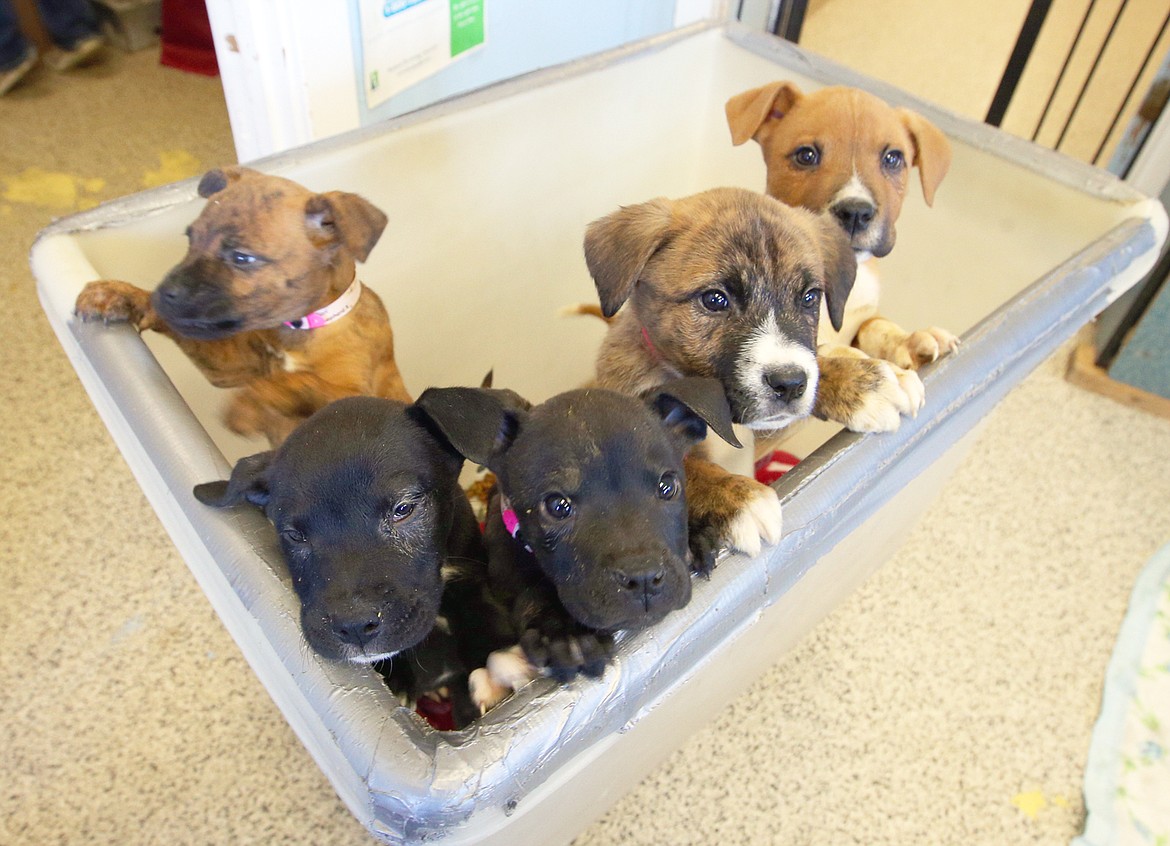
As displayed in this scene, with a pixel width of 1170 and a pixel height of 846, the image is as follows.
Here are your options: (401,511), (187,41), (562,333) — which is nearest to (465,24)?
(562,333)

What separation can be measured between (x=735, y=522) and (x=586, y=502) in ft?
0.65

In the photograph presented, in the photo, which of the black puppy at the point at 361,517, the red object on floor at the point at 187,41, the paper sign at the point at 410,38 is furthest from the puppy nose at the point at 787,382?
the red object on floor at the point at 187,41

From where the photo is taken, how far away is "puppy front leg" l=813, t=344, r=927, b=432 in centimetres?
119

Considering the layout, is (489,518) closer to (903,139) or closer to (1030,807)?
(903,139)

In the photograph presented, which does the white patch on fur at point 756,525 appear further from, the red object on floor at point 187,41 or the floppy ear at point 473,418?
the red object on floor at point 187,41

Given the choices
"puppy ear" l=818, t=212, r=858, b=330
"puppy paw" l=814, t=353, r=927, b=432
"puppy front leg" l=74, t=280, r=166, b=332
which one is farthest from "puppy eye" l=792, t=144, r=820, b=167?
"puppy front leg" l=74, t=280, r=166, b=332

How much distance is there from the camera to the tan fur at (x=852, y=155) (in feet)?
4.97

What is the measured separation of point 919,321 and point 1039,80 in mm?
2080

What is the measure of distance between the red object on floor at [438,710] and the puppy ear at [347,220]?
68cm

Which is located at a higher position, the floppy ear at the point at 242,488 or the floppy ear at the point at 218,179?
the floppy ear at the point at 218,179

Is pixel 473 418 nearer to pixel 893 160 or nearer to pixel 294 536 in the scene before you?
pixel 294 536

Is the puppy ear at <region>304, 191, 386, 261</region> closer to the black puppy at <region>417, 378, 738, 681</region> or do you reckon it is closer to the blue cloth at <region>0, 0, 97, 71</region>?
the black puppy at <region>417, 378, 738, 681</region>

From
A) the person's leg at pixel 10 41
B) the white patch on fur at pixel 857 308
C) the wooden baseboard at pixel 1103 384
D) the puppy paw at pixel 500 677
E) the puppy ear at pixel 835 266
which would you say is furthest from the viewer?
the person's leg at pixel 10 41

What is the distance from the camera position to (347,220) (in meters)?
1.32
